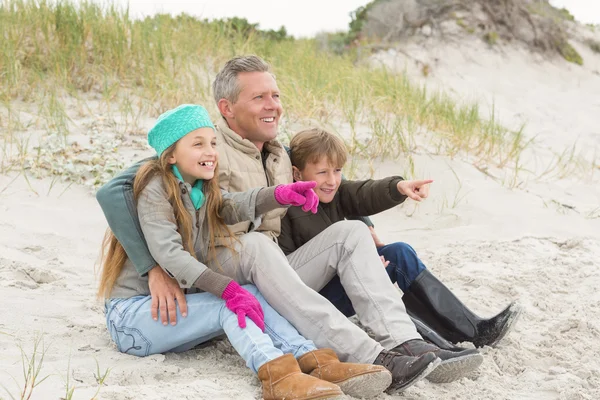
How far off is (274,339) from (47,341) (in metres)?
0.93

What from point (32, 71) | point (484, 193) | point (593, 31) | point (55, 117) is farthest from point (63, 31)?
point (593, 31)

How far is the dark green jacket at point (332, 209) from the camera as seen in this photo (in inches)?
130

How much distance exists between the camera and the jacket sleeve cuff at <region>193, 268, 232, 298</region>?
2.68m

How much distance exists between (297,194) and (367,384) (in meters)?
0.73

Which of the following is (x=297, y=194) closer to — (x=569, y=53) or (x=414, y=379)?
(x=414, y=379)

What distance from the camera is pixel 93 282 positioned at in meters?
3.81

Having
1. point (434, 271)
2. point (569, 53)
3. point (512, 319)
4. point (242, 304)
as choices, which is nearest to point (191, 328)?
point (242, 304)

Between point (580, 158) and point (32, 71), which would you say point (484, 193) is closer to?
point (580, 158)

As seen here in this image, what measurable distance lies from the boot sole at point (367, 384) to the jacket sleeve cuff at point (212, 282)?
549 mm

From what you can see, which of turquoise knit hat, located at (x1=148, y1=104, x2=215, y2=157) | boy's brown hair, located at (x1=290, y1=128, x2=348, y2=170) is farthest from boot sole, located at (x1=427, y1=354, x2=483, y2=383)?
turquoise knit hat, located at (x1=148, y1=104, x2=215, y2=157)

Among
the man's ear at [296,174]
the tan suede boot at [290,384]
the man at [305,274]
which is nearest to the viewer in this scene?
the tan suede boot at [290,384]

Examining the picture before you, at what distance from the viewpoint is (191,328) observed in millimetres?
2781

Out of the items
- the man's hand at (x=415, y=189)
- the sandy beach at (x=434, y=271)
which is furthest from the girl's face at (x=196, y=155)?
the man's hand at (x=415, y=189)

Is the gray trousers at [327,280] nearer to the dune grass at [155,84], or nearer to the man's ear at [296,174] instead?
the man's ear at [296,174]
